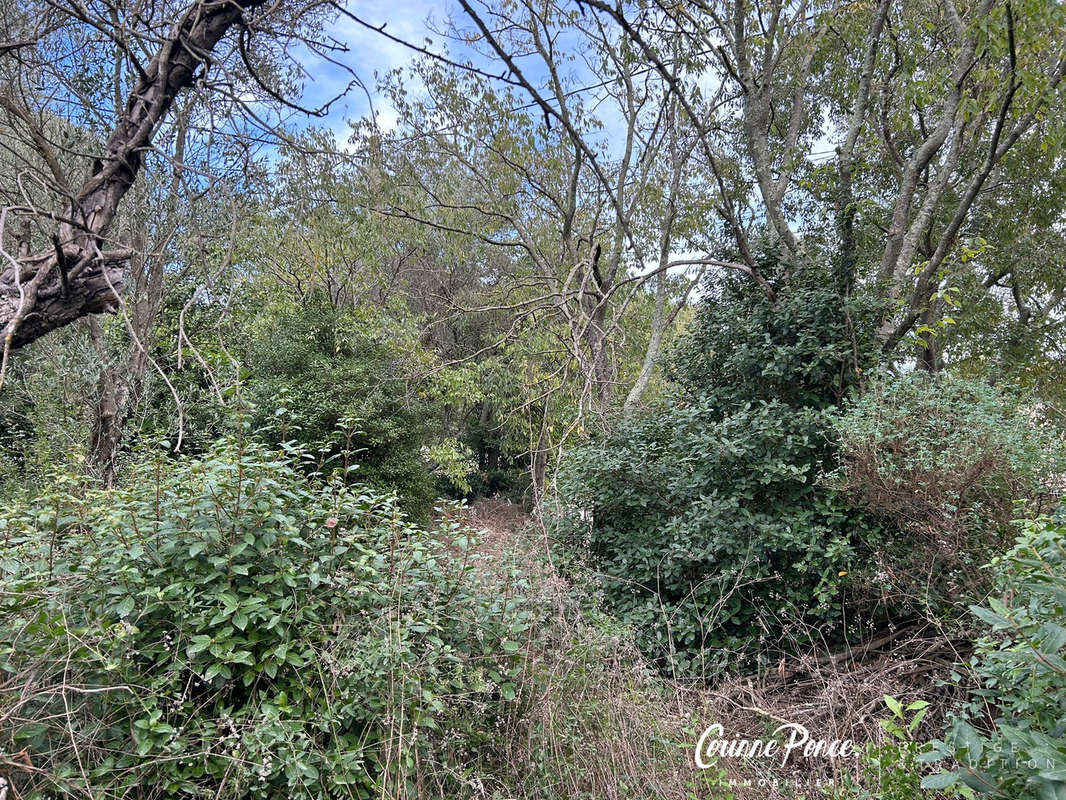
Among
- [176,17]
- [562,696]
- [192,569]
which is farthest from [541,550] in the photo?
[176,17]

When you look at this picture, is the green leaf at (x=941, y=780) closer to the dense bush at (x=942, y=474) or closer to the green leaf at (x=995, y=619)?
the green leaf at (x=995, y=619)

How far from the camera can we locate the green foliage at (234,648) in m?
1.77

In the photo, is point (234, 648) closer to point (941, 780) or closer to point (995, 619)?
point (941, 780)

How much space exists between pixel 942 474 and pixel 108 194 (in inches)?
168

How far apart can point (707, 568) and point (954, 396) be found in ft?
6.51

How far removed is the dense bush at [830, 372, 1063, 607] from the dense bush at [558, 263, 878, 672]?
0.24m

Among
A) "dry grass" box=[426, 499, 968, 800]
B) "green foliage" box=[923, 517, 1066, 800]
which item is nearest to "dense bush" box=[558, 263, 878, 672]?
"dry grass" box=[426, 499, 968, 800]

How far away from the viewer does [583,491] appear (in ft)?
16.3

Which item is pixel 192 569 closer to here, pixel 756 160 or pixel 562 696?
pixel 562 696

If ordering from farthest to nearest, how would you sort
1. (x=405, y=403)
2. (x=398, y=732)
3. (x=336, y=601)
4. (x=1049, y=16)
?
(x=405, y=403) → (x=1049, y=16) → (x=336, y=601) → (x=398, y=732)

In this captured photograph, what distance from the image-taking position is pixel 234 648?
2.06 m

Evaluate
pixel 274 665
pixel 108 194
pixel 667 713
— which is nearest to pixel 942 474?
pixel 667 713

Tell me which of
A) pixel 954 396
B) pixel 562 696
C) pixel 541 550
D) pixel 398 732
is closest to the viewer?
pixel 398 732

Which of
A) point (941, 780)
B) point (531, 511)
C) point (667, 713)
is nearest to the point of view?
point (941, 780)
